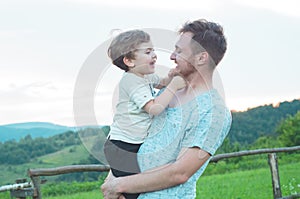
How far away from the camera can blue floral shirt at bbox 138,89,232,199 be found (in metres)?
2.28

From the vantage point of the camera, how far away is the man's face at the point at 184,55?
7.59ft

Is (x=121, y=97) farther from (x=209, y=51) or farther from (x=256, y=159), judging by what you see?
(x=256, y=159)

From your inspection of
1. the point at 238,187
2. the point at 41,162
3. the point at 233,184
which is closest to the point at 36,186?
the point at 238,187

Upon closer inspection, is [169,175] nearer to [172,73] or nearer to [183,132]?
[183,132]

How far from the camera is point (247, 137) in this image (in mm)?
22953

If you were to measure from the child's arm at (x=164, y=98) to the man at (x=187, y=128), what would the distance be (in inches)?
1.1

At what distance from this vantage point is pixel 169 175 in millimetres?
2250

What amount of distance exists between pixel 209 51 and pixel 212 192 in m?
8.50

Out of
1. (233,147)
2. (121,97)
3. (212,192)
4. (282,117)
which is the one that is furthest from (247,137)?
(121,97)

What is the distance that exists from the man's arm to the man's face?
28 centimetres

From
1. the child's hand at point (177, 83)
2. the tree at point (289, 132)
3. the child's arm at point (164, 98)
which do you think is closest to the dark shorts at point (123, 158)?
the child's arm at point (164, 98)

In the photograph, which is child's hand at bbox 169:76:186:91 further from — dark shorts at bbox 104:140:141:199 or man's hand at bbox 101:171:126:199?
man's hand at bbox 101:171:126:199

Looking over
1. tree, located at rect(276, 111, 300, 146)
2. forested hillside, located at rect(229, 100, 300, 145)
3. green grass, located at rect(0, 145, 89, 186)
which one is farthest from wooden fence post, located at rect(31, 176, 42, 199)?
tree, located at rect(276, 111, 300, 146)

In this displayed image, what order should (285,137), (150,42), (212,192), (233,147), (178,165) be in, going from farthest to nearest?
(285,137)
(233,147)
(212,192)
(150,42)
(178,165)
